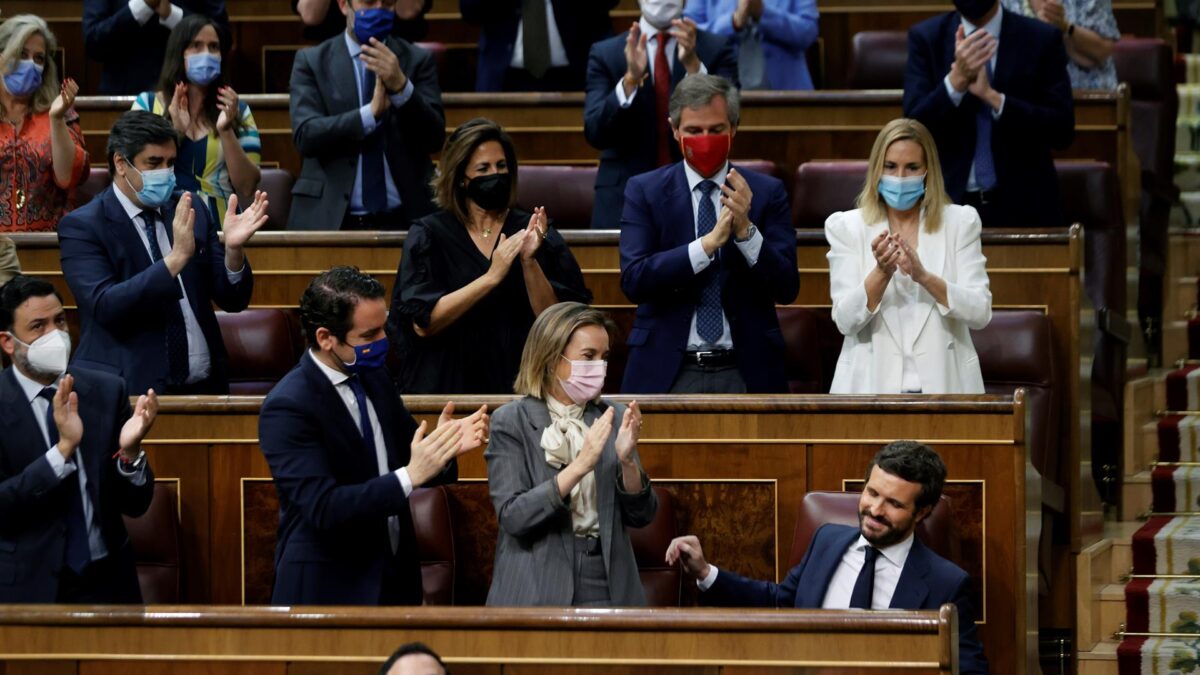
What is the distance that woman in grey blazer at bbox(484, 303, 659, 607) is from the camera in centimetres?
309

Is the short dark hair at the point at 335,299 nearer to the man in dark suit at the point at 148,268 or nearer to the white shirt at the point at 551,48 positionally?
the man in dark suit at the point at 148,268

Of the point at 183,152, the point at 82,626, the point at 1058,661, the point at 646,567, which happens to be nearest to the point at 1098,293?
the point at 1058,661

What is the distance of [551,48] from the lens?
5527 mm

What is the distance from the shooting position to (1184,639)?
4.00m

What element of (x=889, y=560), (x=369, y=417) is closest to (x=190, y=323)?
(x=369, y=417)

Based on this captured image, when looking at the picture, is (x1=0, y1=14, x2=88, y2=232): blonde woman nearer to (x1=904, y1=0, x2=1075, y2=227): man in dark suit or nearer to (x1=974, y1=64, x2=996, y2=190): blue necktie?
(x1=904, y1=0, x2=1075, y2=227): man in dark suit

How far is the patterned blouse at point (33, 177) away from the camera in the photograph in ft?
15.3

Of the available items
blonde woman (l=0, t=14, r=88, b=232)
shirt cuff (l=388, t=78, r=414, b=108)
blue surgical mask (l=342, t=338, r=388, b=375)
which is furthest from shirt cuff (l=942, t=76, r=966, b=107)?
blonde woman (l=0, t=14, r=88, b=232)

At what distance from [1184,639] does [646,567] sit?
1239mm

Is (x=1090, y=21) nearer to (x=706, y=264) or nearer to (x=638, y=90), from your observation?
(x=638, y=90)

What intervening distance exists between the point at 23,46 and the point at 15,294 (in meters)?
1.56

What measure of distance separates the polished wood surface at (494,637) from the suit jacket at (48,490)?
0.24 meters

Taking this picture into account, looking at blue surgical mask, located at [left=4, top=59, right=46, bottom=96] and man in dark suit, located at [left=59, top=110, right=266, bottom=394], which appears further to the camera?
blue surgical mask, located at [left=4, top=59, right=46, bottom=96]

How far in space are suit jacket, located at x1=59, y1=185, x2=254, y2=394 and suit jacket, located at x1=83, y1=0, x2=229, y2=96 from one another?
1.76 metres
